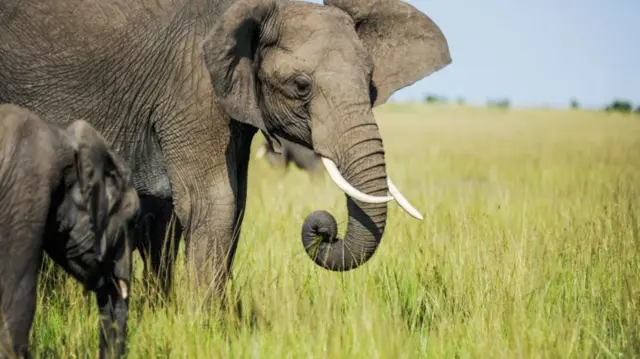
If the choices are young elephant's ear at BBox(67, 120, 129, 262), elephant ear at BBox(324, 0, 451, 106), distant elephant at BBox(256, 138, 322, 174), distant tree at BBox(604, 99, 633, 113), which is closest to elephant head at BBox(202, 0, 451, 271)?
elephant ear at BBox(324, 0, 451, 106)

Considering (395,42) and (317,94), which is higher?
(395,42)

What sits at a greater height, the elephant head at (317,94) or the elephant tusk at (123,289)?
the elephant head at (317,94)

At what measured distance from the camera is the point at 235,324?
18.9 ft

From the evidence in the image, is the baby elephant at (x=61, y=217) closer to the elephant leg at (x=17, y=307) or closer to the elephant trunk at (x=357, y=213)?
the elephant leg at (x=17, y=307)

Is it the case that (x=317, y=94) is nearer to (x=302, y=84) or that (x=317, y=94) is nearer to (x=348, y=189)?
(x=302, y=84)

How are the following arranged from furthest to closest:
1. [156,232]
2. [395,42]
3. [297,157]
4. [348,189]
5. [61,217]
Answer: [297,157] < [156,232] < [395,42] < [348,189] < [61,217]

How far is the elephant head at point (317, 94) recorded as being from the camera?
5.68 m

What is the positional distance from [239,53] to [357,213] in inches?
41.0

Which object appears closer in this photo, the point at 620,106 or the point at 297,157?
the point at 297,157

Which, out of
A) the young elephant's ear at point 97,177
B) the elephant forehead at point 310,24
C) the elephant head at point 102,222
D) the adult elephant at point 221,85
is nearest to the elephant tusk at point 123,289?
the elephant head at point 102,222

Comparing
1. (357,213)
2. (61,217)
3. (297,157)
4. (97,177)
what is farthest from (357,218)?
(297,157)

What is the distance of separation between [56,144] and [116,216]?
0.45 m

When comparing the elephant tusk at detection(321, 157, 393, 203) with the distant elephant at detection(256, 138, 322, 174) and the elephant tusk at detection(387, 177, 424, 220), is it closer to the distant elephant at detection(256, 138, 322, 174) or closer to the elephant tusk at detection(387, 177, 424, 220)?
the elephant tusk at detection(387, 177, 424, 220)

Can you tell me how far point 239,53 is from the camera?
5953 mm
